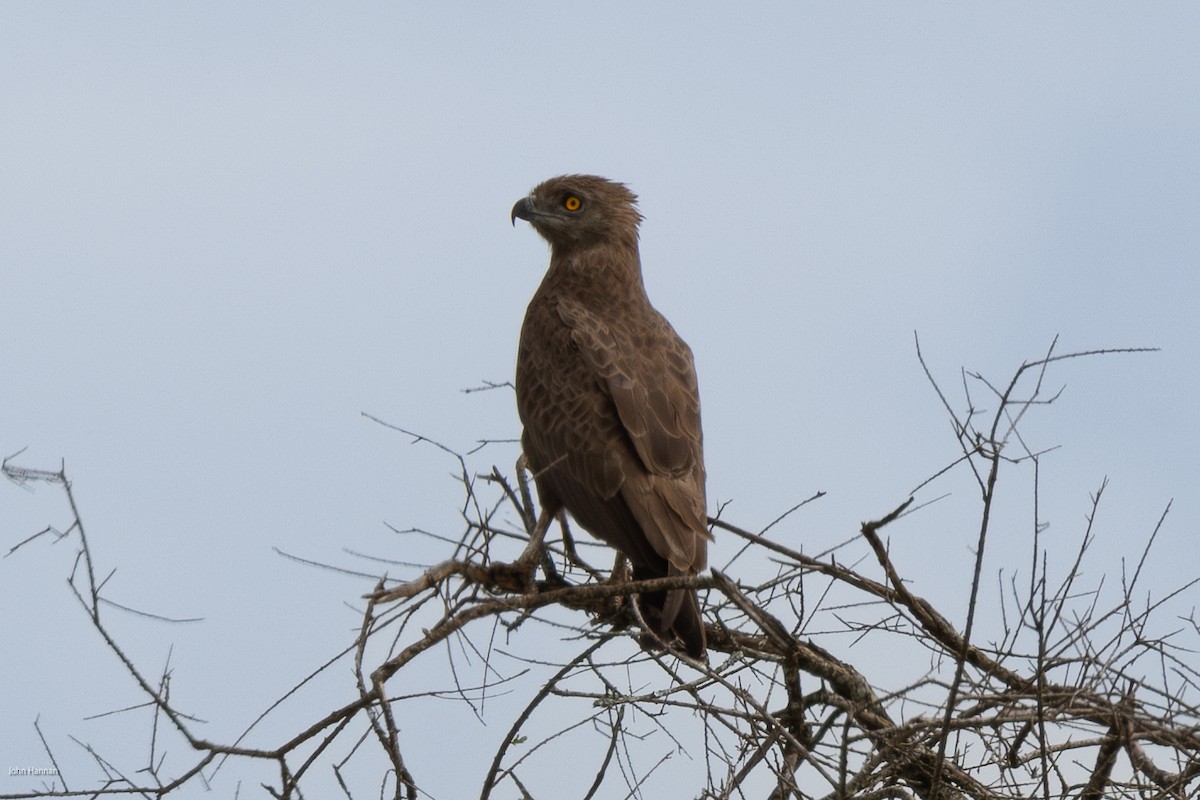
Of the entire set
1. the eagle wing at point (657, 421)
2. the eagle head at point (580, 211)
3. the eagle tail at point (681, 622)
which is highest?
the eagle head at point (580, 211)

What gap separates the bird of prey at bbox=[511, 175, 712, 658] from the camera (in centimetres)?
544

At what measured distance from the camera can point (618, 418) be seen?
591cm

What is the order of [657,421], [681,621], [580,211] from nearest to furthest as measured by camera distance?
[681,621] < [657,421] < [580,211]

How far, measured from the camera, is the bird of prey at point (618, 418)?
544 centimetres

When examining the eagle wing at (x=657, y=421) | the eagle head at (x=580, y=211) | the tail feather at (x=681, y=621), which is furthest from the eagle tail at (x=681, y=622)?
the eagle head at (x=580, y=211)

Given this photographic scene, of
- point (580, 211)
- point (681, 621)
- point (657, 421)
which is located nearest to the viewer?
point (681, 621)

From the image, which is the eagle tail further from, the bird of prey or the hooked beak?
the hooked beak

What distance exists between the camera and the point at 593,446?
5.83 metres

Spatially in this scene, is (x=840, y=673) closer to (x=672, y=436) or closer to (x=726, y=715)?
(x=726, y=715)

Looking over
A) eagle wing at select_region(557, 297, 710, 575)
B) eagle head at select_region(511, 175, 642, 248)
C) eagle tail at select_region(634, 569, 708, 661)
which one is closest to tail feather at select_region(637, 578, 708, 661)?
eagle tail at select_region(634, 569, 708, 661)

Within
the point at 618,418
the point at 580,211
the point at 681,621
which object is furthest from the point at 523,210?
the point at 681,621

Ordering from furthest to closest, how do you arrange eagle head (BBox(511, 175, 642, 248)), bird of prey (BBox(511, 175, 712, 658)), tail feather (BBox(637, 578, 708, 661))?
1. eagle head (BBox(511, 175, 642, 248))
2. bird of prey (BBox(511, 175, 712, 658))
3. tail feather (BBox(637, 578, 708, 661))

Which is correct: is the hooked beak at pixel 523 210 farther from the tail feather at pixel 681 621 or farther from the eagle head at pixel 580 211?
the tail feather at pixel 681 621

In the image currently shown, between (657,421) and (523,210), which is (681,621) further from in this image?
(523,210)
